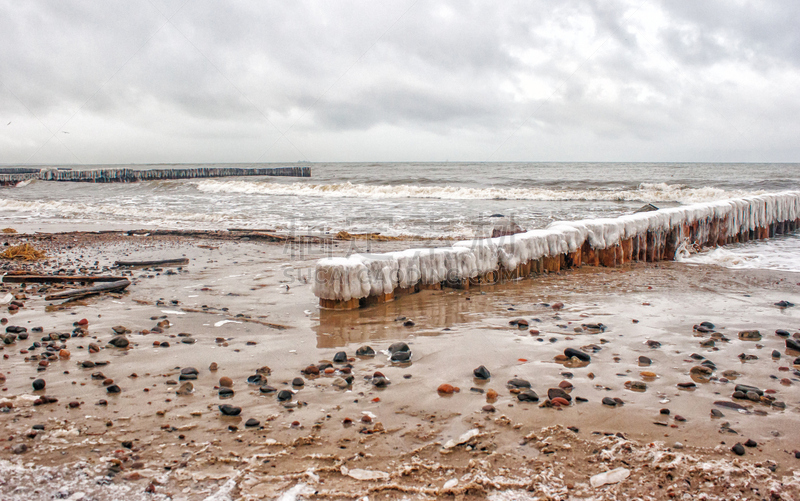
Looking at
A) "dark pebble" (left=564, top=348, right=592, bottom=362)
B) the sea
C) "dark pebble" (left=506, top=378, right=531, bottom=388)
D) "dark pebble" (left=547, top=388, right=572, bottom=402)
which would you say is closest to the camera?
"dark pebble" (left=547, top=388, right=572, bottom=402)

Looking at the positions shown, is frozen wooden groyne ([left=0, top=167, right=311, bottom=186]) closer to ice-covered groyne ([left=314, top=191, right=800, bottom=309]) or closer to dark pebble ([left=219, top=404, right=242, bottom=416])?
ice-covered groyne ([left=314, top=191, right=800, bottom=309])

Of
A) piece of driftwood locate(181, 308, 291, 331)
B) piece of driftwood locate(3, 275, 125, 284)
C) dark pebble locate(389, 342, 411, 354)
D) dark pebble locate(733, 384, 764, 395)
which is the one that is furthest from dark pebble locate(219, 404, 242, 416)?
piece of driftwood locate(3, 275, 125, 284)

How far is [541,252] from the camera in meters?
7.25

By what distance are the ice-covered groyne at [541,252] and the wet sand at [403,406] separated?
0.30 metres

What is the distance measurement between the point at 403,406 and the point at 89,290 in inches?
186

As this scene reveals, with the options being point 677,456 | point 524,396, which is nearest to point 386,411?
point 524,396

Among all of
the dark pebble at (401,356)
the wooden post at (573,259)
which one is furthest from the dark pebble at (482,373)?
the wooden post at (573,259)

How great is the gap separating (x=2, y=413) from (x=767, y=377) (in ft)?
16.2

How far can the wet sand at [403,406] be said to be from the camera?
235 centimetres

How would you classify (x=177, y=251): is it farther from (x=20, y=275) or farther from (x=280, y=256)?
(x=20, y=275)

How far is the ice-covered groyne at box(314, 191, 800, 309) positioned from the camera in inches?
211

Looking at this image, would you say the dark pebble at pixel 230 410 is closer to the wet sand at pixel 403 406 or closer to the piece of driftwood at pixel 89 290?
the wet sand at pixel 403 406

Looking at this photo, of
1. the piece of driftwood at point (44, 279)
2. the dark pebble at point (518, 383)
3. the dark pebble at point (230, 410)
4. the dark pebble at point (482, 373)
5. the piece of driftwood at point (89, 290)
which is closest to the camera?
the dark pebble at point (230, 410)

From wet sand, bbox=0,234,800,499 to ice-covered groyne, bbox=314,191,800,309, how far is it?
0.99 ft
